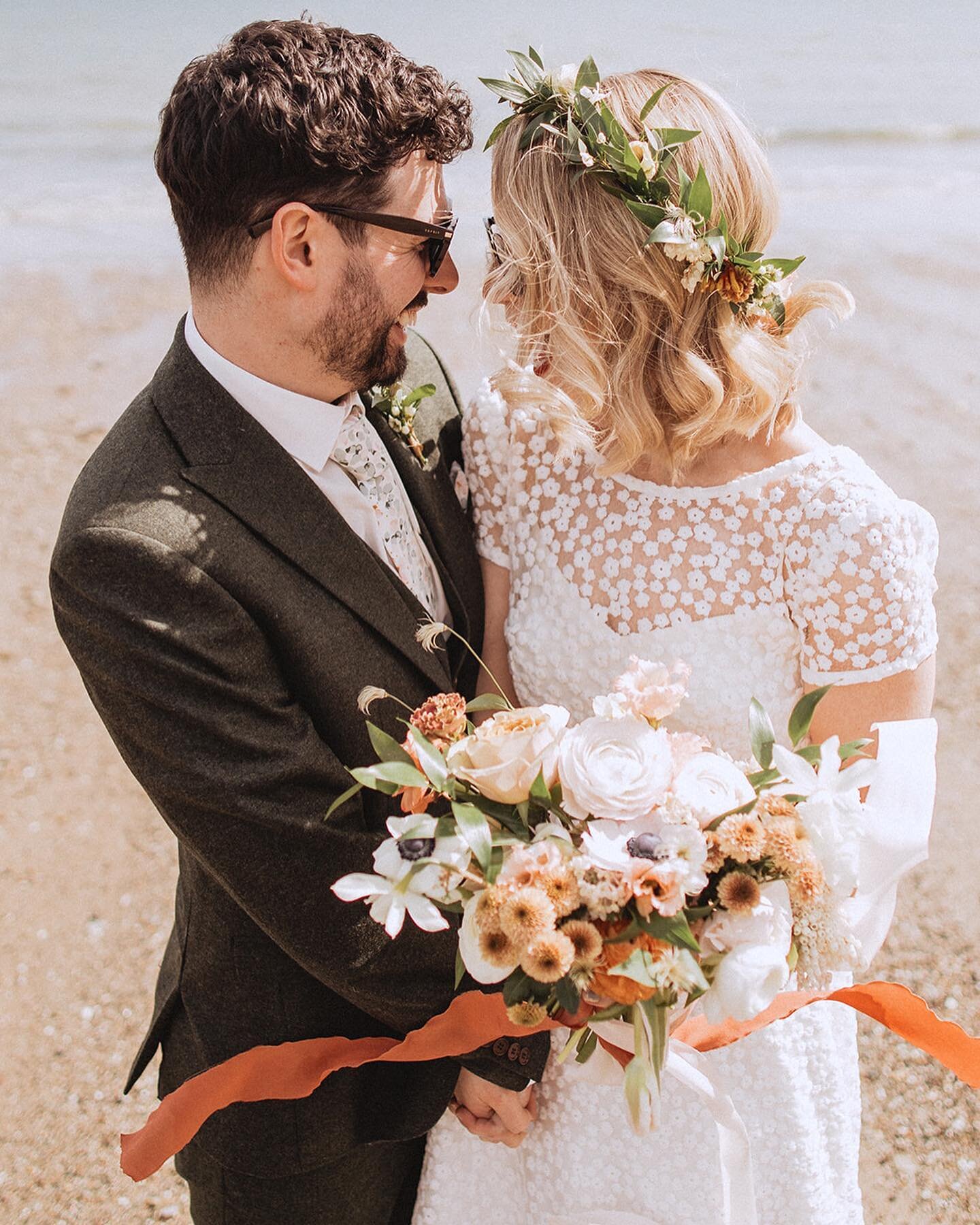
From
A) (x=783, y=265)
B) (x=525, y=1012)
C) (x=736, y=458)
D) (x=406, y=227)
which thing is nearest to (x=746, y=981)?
(x=525, y=1012)

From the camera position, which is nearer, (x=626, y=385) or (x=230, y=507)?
(x=230, y=507)

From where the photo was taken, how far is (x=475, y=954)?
4.94 ft

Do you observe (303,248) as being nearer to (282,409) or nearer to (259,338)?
(259,338)

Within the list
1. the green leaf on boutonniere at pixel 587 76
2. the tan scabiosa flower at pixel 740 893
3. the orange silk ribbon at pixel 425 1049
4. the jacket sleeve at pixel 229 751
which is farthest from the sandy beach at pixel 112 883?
the green leaf on boutonniere at pixel 587 76

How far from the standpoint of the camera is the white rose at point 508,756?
60.6 inches

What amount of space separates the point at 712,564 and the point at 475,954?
3.47 feet

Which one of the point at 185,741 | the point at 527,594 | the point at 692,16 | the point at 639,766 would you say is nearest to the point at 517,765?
the point at 639,766

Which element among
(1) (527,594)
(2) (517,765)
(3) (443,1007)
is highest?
(2) (517,765)

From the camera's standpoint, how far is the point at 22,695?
5395 millimetres

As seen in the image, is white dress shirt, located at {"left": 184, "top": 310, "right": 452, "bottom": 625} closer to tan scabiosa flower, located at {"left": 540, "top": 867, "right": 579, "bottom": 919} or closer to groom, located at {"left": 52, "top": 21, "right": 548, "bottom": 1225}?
groom, located at {"left": 52, "top": 21, "right": 548, "bottom": 1225}

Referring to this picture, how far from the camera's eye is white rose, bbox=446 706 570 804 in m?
1.54

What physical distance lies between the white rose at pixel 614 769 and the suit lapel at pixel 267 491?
0.68m

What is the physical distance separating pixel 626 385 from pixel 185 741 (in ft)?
3.68

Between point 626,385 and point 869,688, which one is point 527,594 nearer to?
point 626,385
